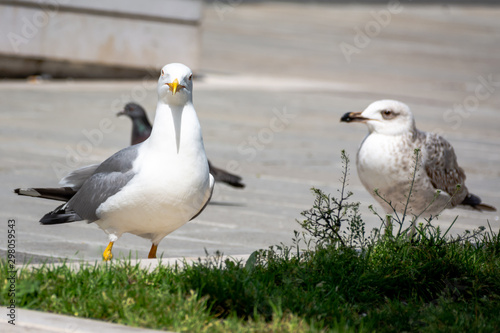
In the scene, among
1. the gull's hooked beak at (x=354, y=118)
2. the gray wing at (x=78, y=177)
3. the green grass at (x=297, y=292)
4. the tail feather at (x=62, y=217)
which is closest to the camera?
the green grass at (x=297, y=292)

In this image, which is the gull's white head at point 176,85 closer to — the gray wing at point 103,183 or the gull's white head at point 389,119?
the gray wing at point 103,183

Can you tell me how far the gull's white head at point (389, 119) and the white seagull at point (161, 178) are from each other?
5.55ft

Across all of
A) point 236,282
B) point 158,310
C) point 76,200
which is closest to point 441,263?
point 236,282

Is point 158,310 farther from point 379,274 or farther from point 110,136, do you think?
point 110,136

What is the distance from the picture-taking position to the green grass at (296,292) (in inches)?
181

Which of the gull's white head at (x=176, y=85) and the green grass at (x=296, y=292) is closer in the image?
the green grass at (x=296, y=292)

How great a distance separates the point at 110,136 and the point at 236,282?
848cm

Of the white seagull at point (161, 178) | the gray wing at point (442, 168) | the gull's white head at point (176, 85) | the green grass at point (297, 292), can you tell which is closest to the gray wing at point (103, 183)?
the white seagull at point (161, 178)

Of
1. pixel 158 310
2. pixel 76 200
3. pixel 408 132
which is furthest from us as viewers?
pixel 408 132

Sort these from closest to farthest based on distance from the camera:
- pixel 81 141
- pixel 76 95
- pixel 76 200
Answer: pixel 76 200 < pixel 81 141 < pixel 76 95

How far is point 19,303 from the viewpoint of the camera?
468cm

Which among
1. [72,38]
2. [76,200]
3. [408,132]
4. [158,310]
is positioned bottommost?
[158,310]

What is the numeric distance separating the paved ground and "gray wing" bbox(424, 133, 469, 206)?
120 cm

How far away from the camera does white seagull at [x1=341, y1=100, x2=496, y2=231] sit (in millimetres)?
6594
